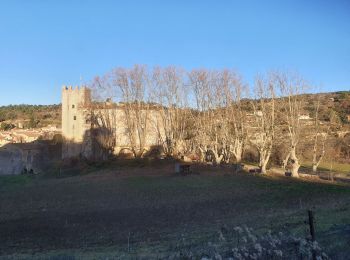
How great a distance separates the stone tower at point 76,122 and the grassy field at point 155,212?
57.2ft

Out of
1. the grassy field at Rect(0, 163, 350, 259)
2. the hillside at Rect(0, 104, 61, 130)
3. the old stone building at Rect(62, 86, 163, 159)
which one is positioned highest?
the hillside at Rect(0, 104, 61, 130)

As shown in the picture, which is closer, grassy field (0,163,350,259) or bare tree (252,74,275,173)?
grassy field (0,163,350,259)

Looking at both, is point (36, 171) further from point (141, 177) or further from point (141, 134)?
point (141, 177)

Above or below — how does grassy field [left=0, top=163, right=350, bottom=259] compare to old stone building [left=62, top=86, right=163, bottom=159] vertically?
below

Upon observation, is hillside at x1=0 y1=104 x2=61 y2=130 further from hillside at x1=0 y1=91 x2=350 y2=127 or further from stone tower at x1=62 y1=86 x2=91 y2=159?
stone tower at x1=62 y1=86 x2=91 y2=159

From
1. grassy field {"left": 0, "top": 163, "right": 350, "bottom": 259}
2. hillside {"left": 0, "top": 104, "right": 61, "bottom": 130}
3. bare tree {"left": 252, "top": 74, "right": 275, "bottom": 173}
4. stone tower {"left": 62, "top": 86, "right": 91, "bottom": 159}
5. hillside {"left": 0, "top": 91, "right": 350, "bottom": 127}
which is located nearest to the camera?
grassy field {"left": 0, "top": 163, "right": 350, "bottom": 259}

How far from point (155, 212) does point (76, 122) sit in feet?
132

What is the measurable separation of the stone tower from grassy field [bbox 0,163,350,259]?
17.4 metres

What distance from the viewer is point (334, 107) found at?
3292 inches

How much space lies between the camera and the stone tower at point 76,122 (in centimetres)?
5925

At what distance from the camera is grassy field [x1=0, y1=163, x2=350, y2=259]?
44.0ft

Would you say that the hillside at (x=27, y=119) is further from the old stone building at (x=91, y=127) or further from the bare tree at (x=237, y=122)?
the bare tree at (x=237, y=122)

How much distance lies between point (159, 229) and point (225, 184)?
17.1 meters

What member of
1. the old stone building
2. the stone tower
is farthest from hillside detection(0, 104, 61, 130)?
the old stone building
